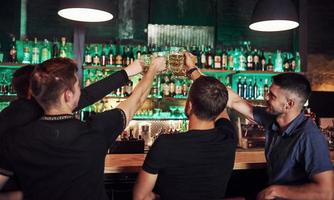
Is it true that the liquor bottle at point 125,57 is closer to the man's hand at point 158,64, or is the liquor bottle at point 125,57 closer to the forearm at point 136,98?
the man's hand at point 158,64

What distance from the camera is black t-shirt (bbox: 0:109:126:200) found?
142cm

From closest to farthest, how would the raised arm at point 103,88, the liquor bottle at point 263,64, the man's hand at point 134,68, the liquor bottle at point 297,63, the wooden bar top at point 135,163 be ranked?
the raised arm at point 103,88
the man's hand at point 134,68
the wooden bar top at point 135,163
the liquor bottle at point 263,64
the liquor bottle at point 297,63

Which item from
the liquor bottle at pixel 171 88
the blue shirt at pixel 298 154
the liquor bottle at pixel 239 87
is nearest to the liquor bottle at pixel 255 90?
the liquor bottle at pixel 239 87

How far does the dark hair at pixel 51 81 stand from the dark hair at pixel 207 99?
62 centimetres

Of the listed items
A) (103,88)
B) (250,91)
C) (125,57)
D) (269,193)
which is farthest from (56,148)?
(250,91)

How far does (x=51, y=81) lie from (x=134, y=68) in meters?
0.75

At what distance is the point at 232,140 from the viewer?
1810mm

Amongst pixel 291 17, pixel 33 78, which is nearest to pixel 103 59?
pixel 291 17

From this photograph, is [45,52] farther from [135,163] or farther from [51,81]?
[51,81]

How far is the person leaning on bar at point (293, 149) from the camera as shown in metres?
1.91

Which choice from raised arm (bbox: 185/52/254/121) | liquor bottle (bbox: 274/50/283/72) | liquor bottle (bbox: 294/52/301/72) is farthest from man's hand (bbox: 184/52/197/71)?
liquor bottle (bbox: 294/52/301/72)

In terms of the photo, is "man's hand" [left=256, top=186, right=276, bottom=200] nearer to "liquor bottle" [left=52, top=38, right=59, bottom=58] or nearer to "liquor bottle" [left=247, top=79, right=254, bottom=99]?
"liquor bottle" [left=247, top=79, right=254, bottom=99]

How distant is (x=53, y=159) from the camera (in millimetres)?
1421

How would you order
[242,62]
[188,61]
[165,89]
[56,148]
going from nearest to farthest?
[56,148] → [188,61] → [165,89] → [242,62]
